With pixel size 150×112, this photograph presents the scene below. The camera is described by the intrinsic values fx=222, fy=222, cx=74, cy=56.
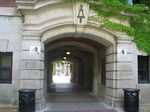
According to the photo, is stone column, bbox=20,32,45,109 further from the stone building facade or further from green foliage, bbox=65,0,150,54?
green foliage, bbox=65,0,150,54

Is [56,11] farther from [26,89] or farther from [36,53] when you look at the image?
[26,89]

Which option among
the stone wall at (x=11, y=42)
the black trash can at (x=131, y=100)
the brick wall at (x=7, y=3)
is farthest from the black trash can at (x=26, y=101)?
the brick wall at (x=7, y=3)

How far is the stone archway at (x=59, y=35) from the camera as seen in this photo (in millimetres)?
9852

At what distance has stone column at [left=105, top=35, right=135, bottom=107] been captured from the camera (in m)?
10.7

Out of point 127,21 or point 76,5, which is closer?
point 76,5

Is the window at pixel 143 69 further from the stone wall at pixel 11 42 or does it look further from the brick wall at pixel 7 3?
the brick wall at pixel 7 3

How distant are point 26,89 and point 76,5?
14.5ft

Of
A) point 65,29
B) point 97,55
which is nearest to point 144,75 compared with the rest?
point 97,55

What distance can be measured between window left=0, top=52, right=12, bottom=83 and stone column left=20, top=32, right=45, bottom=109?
97 centimetres

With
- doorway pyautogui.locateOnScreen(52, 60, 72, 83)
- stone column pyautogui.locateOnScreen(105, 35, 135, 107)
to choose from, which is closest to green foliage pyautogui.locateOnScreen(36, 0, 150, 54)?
stone column pyautogui.locateOnScreen(105, 35, 135, 107)

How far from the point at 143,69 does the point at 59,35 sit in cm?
490

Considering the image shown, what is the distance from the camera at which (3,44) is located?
10.3 m

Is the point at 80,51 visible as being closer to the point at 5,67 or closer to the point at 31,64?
the point at 5,67

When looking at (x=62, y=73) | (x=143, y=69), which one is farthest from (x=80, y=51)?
(x=62, y=73)
